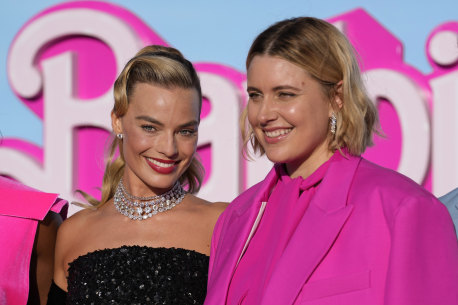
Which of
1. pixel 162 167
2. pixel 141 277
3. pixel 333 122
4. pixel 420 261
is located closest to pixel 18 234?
pixel 141 277

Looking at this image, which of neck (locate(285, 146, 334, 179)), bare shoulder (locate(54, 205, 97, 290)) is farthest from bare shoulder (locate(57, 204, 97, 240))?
neck (locate(285, 146, 334, 179))

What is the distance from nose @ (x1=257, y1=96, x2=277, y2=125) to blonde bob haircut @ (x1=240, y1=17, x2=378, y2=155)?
14cm

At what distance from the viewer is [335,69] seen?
93.2 inches

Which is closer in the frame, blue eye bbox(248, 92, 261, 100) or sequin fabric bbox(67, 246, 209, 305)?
blue eye bbox(248, 92, 261, 100)

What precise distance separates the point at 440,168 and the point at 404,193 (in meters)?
4.93

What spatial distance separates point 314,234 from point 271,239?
0.20 meters

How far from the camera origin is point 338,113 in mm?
2391

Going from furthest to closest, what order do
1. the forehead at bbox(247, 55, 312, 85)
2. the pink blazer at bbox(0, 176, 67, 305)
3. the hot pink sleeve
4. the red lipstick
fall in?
the red lipstick
the pink blazer at bbox(0, 176, 67, 305)
the forehead at bbox(247, 55, 312, 85)
the hot pink sleeve

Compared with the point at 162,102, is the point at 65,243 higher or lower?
lower

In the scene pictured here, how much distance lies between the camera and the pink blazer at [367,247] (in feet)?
6.79

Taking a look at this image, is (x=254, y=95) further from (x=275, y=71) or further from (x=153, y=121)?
(x=153, y=121)

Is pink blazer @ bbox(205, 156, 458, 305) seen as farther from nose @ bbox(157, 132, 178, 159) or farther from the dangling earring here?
nose @ bbox(157, 132, 178, 159)

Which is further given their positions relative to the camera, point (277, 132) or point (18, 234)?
point (18, 234)

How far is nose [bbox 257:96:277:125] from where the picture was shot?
2373 millimetres
